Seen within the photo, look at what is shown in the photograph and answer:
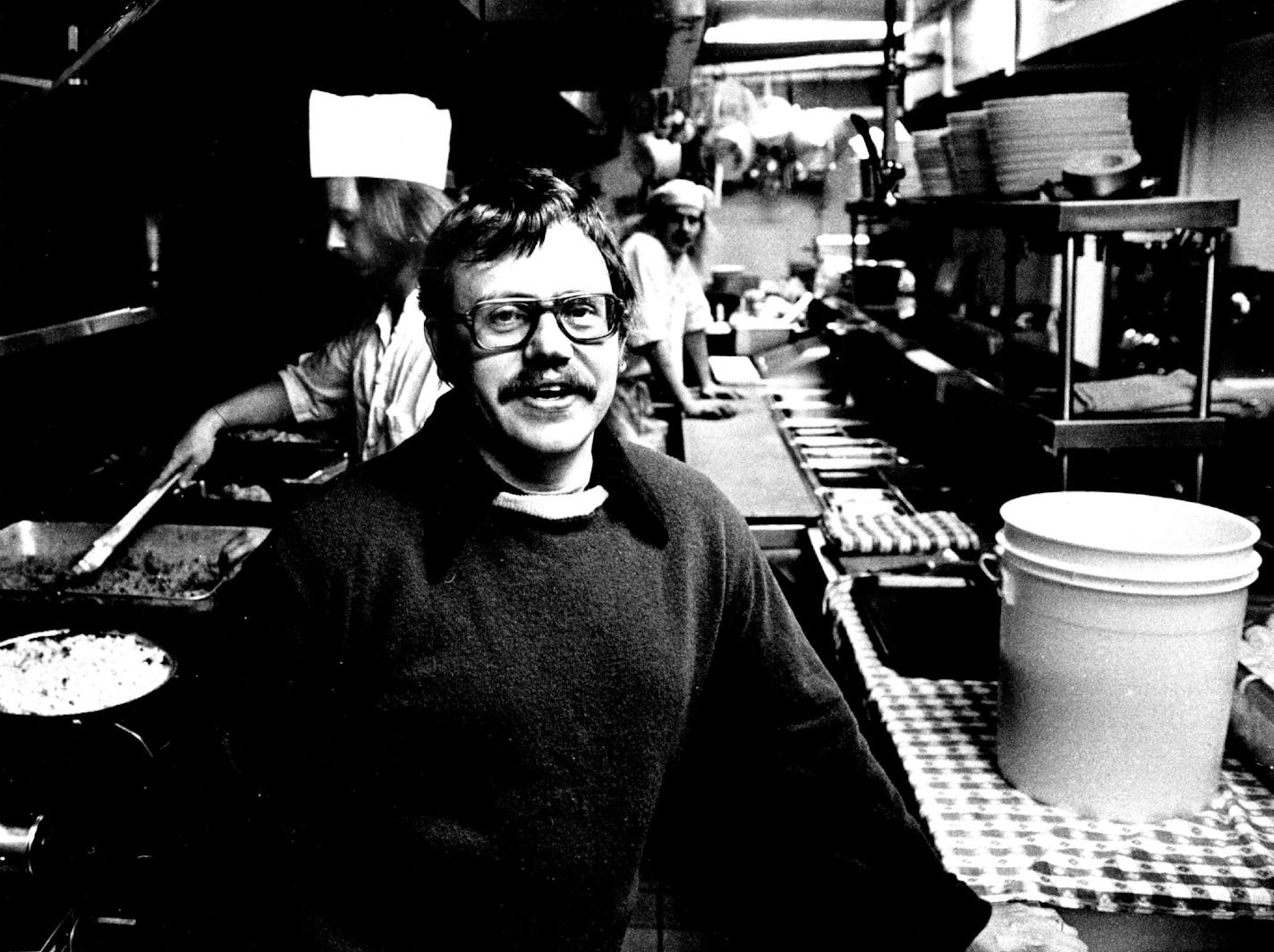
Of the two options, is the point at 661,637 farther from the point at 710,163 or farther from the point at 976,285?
the point at 710,163

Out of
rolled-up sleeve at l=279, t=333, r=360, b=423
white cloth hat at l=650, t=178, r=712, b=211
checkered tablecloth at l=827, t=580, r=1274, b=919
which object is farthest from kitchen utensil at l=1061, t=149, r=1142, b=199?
white cloth hat at l=650, t=178, r=712, b=211

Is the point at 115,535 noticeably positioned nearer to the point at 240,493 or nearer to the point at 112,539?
the point at 112,539

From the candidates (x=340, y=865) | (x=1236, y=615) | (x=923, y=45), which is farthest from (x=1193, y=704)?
(x=923, y=45)

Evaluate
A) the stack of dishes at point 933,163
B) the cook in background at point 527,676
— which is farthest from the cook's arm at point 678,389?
the cook in background at point 527,676

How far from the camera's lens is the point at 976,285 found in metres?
5.96

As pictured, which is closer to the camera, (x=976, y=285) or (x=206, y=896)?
(x=206, y=896)

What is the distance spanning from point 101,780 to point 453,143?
183 inches

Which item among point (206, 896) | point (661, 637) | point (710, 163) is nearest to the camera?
point (206, 896)

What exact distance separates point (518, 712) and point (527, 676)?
1.8 inches

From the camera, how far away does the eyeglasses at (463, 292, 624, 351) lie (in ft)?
4.80

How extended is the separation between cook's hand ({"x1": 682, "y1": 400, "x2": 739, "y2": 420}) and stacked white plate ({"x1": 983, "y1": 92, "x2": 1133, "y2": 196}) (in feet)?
7.54

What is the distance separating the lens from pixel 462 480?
1.49 m

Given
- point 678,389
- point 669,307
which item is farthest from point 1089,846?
point 669,307

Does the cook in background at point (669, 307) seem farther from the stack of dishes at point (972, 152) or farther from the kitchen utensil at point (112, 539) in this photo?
the kitchen utensil at point (112, 539)
